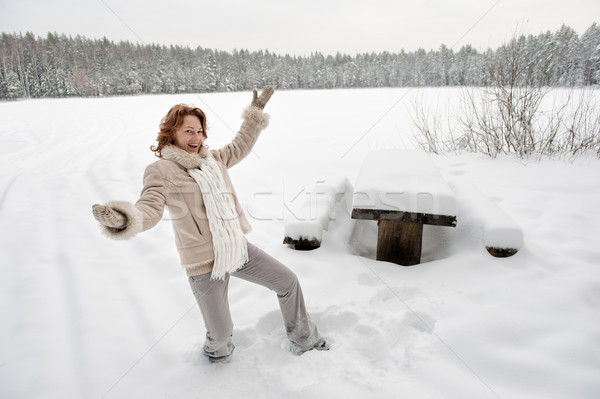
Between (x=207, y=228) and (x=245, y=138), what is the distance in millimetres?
799

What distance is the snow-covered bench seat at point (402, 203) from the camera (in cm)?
244

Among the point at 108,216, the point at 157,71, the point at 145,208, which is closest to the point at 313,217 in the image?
the point at 145,208

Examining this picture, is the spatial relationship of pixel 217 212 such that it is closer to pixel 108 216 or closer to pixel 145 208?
pixel 145 208

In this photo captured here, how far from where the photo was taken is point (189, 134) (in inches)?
72.1

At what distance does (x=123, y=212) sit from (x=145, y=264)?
6.84ft

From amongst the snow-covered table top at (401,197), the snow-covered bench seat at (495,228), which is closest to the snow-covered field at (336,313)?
the snow-covered bench seat at (495,228)

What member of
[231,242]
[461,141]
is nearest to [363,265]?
[231,242]

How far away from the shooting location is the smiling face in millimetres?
1805

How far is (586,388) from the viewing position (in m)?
1.63

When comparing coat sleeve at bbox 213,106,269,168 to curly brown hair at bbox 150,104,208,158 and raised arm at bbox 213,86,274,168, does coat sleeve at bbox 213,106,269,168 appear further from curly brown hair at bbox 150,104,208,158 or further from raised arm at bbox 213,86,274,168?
curly brown hair at bbox 150,104,208,158

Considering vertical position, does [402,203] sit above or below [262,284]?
above

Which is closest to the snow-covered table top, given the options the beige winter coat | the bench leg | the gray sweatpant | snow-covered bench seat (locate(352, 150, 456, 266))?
snow-covered bench seat (locate(352, 150, 456, 266))

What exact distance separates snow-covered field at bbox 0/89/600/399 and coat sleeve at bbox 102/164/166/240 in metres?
1.04

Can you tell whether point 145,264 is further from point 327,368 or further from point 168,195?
point 327,368
